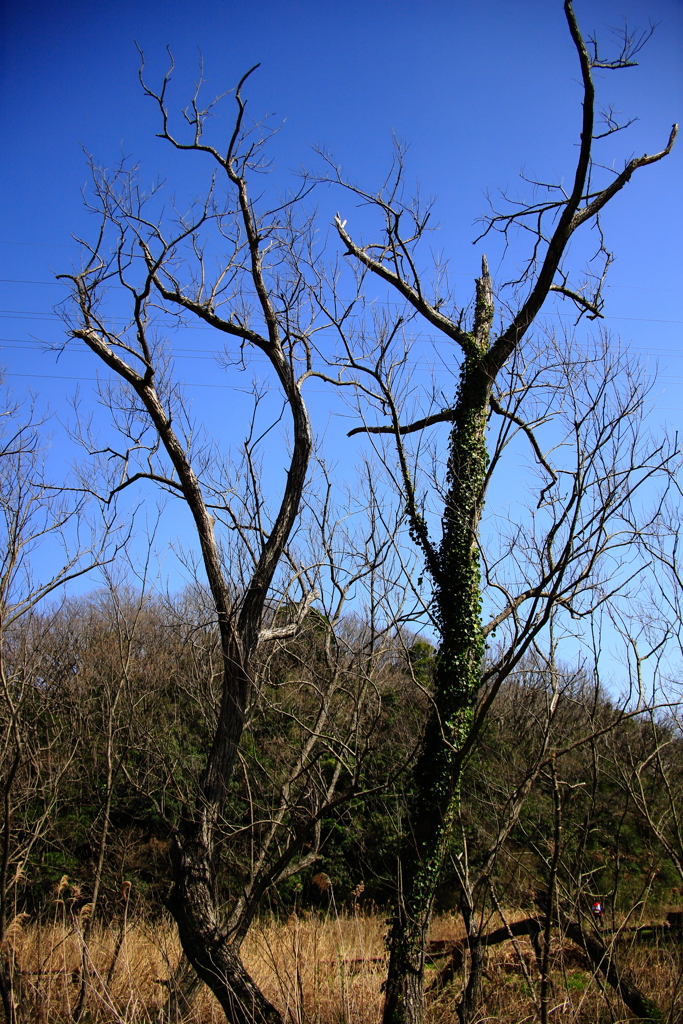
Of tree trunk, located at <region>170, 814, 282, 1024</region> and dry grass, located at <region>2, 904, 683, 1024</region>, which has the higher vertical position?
tree trunk, located at <region>170, 814, 282, 1024</region>

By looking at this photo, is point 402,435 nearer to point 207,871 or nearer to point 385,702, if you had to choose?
point 207,871

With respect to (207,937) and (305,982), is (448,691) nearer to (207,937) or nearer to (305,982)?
(207,937)

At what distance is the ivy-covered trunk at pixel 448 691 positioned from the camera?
572 cm

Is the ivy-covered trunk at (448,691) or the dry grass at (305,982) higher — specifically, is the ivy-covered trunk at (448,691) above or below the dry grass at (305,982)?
above

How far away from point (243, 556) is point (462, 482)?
7.96 feet

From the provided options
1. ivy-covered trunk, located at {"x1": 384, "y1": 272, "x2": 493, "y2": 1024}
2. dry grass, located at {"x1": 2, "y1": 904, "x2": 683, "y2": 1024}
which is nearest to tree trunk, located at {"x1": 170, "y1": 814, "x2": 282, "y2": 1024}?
dry grass, located at {"x1": 2, "y1": 904, "x2": 683, "y2": 1024}

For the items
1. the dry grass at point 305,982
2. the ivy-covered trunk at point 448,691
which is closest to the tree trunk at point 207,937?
the dry grass at point 305,982

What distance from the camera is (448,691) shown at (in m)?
6.71

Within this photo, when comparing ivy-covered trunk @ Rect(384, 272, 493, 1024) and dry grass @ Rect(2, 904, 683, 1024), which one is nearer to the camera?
dry grass @ Rect(2, 904, 683, 1024)

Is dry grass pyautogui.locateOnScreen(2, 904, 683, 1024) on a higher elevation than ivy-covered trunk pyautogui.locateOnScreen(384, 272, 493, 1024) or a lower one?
lower

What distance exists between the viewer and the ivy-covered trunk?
5.72 m

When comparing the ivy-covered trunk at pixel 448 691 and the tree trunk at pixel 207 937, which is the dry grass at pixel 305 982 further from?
the ivy-covered trunk at pixel 448 691

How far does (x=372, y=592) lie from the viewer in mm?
5855

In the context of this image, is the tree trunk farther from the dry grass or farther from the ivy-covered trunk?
the ivy-covered trunk
